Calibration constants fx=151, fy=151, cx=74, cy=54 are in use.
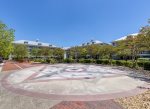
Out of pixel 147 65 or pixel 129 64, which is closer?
pixel 147 65

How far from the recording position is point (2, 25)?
2897cm

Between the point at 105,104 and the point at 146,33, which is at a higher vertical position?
the point at 146,33

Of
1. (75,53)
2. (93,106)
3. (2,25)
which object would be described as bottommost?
(93,106)

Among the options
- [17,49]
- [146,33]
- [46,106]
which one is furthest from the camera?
[17,49]

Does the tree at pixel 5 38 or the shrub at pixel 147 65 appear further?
the tree at pixel 5 38

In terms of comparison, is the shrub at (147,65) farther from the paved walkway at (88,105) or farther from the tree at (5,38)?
the tree at (5,38)

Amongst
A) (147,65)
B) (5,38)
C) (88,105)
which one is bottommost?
(88,105)

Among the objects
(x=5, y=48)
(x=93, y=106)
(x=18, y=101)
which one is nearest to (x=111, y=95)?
(x=93, y=106)

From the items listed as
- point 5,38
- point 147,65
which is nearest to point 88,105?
point 147,65

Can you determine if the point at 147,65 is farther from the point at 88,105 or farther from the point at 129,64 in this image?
the point at 88,105

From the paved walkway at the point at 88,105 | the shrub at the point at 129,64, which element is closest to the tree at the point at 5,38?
the shrub at the point at 129,64

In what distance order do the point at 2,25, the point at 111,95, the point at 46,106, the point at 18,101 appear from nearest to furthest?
the point at 46,106 → the point at 18,101 → the point at 111,95 → the point at 2,25

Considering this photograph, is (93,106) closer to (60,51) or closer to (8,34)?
(8,34)

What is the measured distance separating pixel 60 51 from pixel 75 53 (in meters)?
5.31
